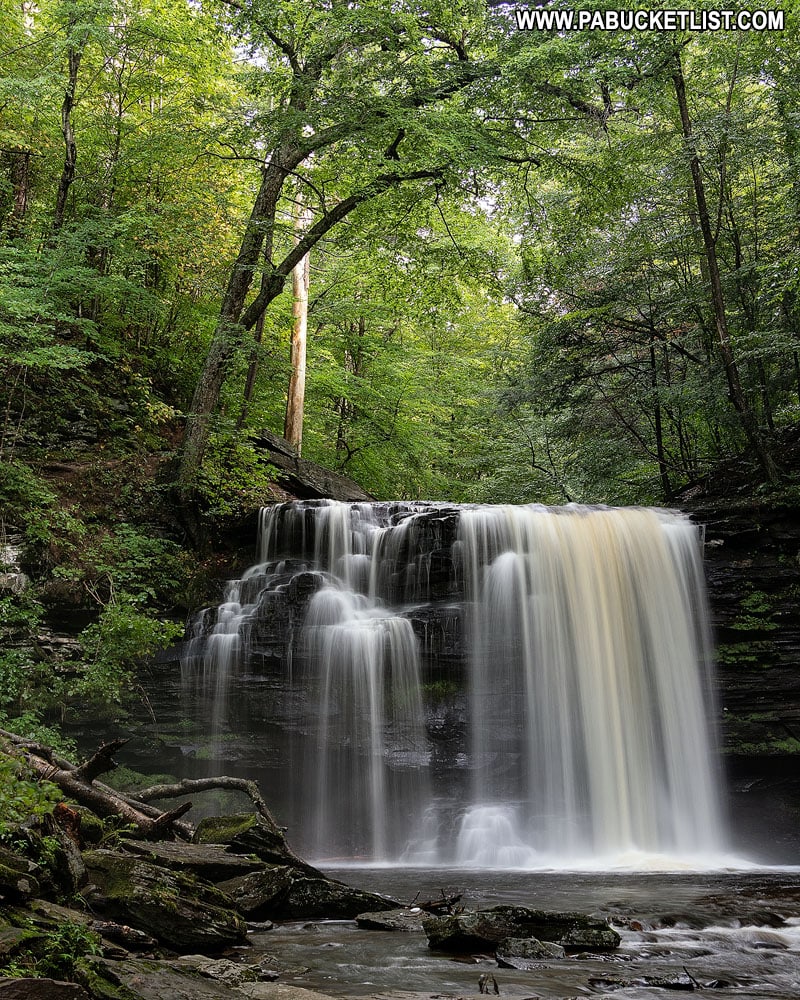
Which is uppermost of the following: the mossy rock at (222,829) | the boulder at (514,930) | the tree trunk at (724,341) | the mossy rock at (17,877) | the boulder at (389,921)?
the tree trunk at (724,341)

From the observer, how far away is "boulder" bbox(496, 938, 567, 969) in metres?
3.66

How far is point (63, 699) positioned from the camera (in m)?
9.65

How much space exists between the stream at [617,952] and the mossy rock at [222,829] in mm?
1100

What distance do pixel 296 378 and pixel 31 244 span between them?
7216mm

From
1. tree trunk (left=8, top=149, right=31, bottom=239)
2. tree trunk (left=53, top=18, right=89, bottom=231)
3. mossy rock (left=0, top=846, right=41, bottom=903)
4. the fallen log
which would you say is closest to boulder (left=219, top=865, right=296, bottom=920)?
the fallen log

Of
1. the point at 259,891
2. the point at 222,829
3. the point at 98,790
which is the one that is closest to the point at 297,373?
the point at 222,829

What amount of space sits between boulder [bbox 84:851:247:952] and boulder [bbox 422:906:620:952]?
3.65 feet

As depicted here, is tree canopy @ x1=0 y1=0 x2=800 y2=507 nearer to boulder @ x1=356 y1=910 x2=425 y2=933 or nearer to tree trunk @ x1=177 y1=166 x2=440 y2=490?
tree trunk @ x1=177 y1=166 x2=440 y2=490

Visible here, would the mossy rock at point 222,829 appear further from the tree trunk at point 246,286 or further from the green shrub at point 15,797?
the tree trunk at point 246,286

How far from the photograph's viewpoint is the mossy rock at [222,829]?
546cm

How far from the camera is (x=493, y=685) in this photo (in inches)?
413

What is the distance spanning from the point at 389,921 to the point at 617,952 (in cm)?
139

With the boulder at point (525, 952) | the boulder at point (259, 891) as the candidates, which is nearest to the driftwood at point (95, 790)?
the boulder at point (259, 891)

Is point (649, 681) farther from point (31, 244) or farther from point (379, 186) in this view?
point (31, 244)
